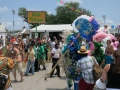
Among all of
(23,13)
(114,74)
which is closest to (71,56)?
(114,74)

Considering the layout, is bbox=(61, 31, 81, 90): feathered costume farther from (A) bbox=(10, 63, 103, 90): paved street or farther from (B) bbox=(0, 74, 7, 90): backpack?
(B) bbox=(0, 74, 7, 90): backpack

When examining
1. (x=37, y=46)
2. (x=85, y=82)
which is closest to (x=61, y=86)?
(x=85, y=82)

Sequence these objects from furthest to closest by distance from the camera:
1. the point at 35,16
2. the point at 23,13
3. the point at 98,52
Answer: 1. the point at 23,13
2. the point at 35,16
3. the point at 98,52

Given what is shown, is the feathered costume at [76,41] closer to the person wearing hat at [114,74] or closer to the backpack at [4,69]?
the backpack at [4,69]

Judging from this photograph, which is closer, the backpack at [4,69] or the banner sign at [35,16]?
the backpack at [4,69]

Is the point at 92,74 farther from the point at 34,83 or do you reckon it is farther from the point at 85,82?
the point at 34,83

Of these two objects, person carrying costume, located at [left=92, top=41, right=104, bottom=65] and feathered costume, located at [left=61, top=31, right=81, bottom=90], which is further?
person carrying costume, located at [left=92, top=41, right=104, bottom=65]

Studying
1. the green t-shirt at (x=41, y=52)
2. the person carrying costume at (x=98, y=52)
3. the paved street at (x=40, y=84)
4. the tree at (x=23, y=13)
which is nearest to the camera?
the paved street at (x=40, y=84)

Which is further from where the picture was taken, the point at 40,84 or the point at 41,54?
the point at 41,54

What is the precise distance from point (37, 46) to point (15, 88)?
3986 millimetres

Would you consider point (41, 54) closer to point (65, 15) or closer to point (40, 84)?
point (40, 84)

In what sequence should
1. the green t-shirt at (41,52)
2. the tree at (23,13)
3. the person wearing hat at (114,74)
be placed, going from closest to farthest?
the person wearing hat at (114,74) < the green t-shirt at (41,52) < the tree at (23,13)

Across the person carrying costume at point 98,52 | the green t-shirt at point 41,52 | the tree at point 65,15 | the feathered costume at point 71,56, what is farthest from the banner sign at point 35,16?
the tree at point 65,15

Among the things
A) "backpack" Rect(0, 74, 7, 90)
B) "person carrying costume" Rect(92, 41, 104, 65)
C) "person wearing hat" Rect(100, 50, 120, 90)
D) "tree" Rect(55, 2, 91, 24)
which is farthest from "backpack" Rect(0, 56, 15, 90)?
"tree" Rect(55, 2, 91, 24)
